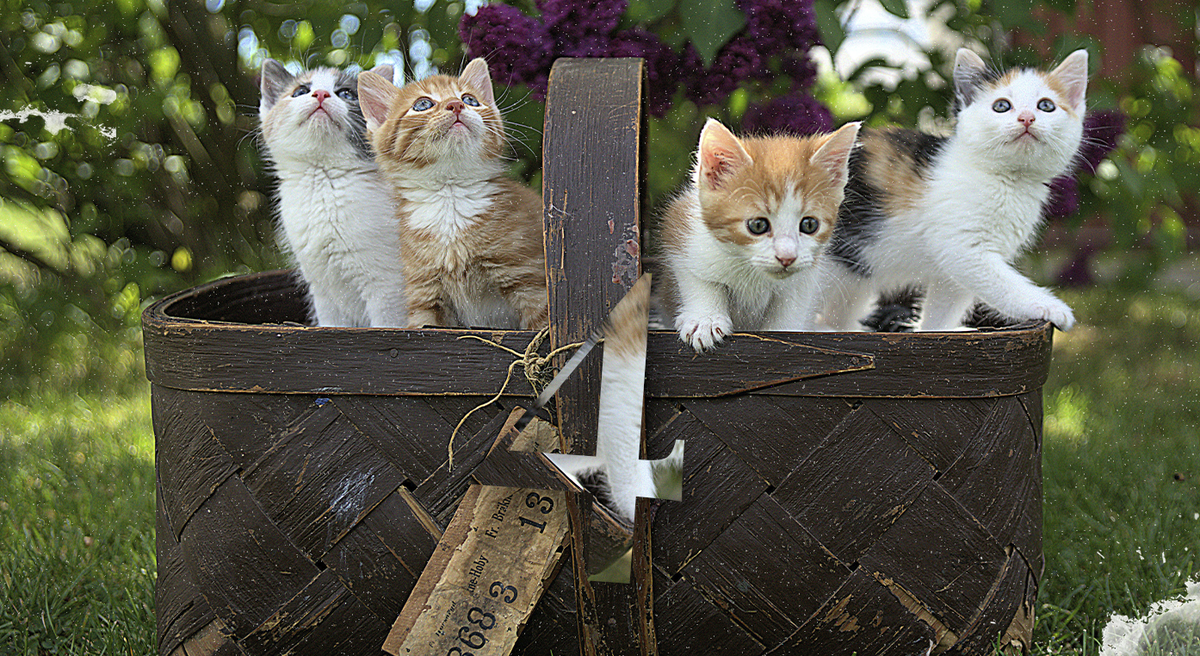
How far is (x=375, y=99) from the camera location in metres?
1.00

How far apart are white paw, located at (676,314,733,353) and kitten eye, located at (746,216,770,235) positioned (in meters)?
0.10

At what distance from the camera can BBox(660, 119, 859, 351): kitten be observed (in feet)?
2.74

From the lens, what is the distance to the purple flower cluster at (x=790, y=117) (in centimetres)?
120

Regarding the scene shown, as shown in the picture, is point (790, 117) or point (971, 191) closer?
point (971, 191)

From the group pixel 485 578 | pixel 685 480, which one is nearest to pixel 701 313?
pixel 685 480

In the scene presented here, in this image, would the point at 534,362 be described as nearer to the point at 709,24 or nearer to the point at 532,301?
the point at 532,301

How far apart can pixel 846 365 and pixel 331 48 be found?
127cm

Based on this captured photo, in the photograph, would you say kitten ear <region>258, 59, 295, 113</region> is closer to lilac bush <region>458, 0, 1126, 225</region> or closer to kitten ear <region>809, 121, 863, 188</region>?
lilac bush <region>458, 0, 1126, 225</region>

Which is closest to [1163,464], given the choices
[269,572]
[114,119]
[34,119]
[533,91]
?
[533,91]

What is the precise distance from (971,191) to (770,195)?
33 cm

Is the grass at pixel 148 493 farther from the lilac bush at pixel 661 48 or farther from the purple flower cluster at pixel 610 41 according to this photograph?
the purple flower cluster at pixel 610 41

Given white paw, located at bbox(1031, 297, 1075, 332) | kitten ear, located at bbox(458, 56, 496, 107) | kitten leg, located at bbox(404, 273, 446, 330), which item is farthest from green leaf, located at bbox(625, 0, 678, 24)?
white paw, located at bbox(1031, 297, 1075, 332)

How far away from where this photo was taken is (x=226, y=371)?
0.82 m

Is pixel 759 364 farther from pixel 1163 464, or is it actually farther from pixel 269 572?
pixel 1163 464
